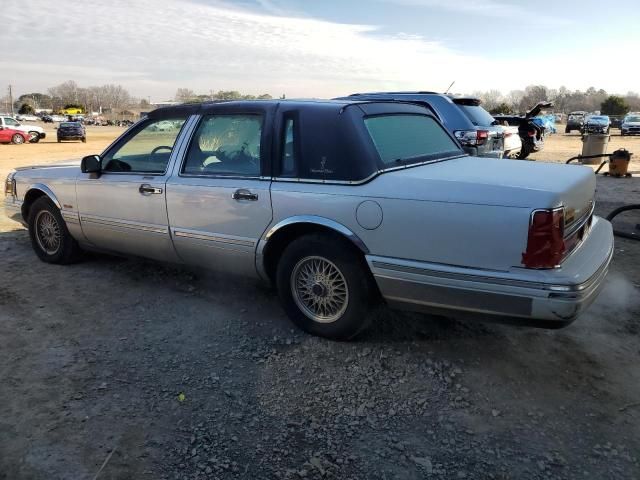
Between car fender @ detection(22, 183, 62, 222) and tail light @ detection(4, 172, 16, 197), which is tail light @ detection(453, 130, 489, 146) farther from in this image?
tail light @ detection(4, 172, 16, 197)

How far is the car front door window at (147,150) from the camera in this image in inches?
181

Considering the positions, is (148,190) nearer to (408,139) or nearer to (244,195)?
(244,195)

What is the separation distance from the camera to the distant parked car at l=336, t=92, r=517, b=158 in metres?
8.56

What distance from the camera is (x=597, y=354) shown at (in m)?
3.70

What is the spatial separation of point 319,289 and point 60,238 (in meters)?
3.21

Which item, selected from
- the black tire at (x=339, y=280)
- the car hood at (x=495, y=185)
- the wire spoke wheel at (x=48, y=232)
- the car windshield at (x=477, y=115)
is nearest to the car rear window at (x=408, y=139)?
the car hood at (x=495, y=185)

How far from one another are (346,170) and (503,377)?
1.66m

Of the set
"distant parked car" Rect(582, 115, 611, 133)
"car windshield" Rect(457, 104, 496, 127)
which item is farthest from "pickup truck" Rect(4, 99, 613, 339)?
"distant parked car" Rect(582, 115, 611, 133)

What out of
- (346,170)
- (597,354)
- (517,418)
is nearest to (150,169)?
(346,170)

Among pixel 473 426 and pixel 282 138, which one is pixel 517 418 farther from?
pixel 282 138

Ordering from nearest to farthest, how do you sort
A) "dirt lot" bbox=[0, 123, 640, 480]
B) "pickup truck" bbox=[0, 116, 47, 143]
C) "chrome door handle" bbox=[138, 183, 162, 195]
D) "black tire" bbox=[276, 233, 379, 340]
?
"dirt lot" bbox=[0, 123, 640, 480]
"black tire" bbox=[276, 233, 379, 340]
"chrome door handle" bbox=[138, 183, 162, 195]
"pickup truck" bbox=[0, 116, 47, 143]

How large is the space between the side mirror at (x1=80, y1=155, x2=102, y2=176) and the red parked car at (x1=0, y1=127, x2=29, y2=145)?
32535 mm

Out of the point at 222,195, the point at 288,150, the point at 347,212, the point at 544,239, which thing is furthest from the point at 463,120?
the point at 544,239

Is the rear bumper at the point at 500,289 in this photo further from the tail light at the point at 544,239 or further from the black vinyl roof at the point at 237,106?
the black vinyl roof at the point at 237,106
